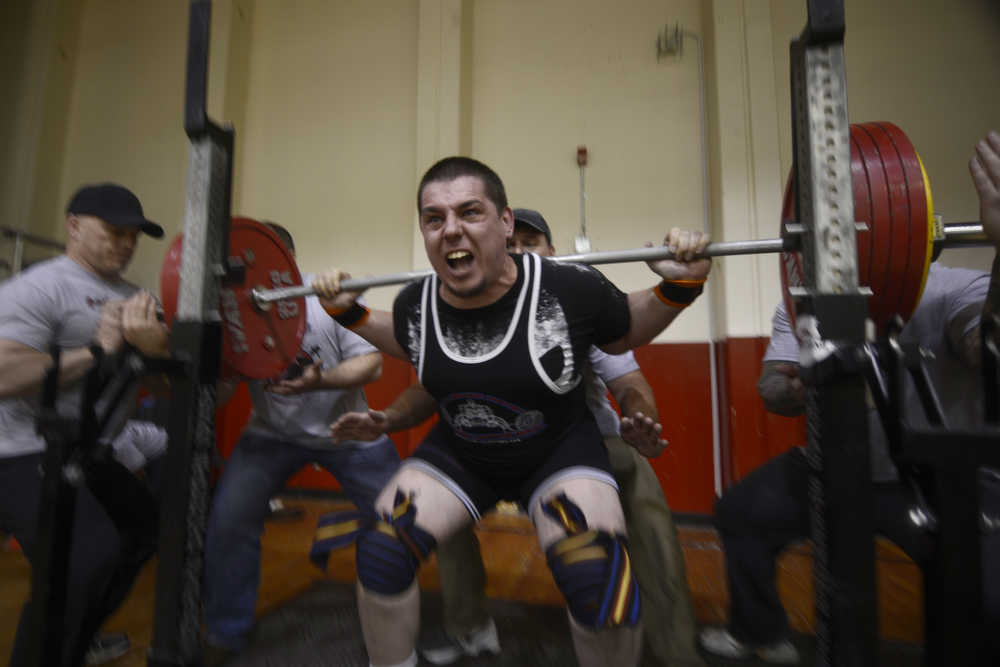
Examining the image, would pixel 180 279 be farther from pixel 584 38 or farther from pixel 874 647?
pixel 584 38

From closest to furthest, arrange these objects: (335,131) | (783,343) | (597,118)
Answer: (783,343), (597,118), (335,131)

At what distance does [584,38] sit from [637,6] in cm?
34

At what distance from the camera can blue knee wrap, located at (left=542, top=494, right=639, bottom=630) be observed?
91 cm

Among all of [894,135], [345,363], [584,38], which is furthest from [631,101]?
[345,363]

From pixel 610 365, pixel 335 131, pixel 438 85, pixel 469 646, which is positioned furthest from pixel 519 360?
pixel 335 131

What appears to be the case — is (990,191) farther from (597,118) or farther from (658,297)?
(597,118)

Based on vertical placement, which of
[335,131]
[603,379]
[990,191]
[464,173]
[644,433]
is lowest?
[644,433]

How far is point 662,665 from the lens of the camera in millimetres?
1318

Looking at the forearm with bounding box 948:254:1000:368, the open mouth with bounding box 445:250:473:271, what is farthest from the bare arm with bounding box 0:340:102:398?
the forearm with bounding box 948:254:1000:368

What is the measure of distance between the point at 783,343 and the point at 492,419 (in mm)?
934

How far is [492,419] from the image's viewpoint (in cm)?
112

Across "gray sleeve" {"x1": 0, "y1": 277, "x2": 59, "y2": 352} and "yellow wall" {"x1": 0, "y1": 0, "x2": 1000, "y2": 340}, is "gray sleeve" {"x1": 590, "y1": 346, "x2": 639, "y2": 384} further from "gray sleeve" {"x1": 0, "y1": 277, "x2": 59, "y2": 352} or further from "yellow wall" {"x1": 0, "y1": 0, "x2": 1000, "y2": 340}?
"gray sleeve" {"x1": 0, "y1": 277, "x2": 59, "y2": 352}

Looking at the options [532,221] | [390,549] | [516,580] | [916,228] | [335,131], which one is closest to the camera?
[916,228]

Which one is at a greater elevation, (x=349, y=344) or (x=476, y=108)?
(x=476, y=108)
